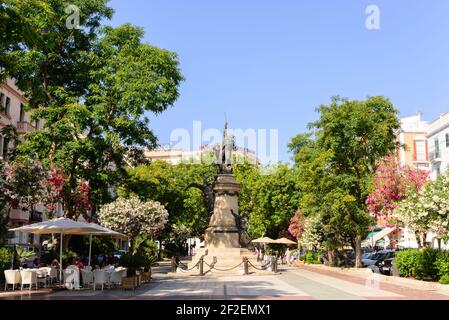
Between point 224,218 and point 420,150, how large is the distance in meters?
40.5

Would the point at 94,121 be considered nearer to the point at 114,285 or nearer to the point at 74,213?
the point at 74,213

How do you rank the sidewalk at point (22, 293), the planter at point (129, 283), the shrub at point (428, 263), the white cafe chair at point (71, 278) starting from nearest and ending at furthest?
the sidewalk at point (22, 293) < the white cafe chair at point (71, 278) < the planter at point (129, 283) < the shrub at point (428, 263)

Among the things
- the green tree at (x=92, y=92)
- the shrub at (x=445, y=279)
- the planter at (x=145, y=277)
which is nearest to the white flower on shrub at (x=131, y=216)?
the green tree at (x=92, y=92)

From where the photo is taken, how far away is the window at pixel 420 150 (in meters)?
67.4

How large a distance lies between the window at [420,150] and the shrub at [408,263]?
42567mm

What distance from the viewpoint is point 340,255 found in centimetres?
4488

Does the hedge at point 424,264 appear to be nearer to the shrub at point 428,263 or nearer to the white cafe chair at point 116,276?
the shrub at point 428,263

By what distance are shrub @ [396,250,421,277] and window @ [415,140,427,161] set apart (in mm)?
42567

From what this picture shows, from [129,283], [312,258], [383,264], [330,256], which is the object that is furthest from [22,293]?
[312,258]

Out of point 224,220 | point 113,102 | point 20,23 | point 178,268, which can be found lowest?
point 178,268

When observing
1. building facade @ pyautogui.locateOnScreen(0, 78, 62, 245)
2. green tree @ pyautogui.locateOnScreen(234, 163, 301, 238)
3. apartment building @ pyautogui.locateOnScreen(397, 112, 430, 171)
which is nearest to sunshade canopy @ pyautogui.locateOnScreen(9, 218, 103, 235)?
building facade @ pyautogui.locateOnScreen(0, 78, 62, 245)

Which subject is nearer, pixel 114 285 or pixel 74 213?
pixel 114 285
